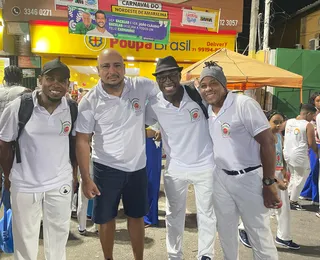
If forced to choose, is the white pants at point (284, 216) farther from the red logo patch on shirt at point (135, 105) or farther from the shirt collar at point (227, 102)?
the red logo patch on shirt at point (135, 105)

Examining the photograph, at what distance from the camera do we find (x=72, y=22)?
988cm

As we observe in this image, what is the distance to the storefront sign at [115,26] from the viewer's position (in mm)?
9953

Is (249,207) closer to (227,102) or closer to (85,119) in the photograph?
(227,102)

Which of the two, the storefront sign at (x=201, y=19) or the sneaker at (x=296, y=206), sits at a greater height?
the storefront sign at (x=201, y=19)

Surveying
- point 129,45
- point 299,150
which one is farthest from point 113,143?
point 129,45

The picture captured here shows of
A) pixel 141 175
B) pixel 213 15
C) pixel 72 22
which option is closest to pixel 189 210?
pixel 141 175

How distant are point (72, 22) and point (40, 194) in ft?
27.4

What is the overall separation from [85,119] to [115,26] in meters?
8.13

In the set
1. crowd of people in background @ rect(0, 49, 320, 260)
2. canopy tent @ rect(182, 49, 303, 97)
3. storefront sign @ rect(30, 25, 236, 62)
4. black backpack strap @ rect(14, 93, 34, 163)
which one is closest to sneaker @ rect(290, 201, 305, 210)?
crowd of people in background @ rect(0, 49, 320, 260)

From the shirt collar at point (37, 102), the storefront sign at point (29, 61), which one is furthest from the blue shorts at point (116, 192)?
the storefront sign at point (29, 61)

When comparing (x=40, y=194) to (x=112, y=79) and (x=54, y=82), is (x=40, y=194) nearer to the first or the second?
(x=54, y=82)

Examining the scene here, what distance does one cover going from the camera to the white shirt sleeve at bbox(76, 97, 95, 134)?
2.94 metres

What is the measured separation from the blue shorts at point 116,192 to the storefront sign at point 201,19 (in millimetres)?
9018

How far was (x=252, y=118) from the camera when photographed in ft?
8.44
